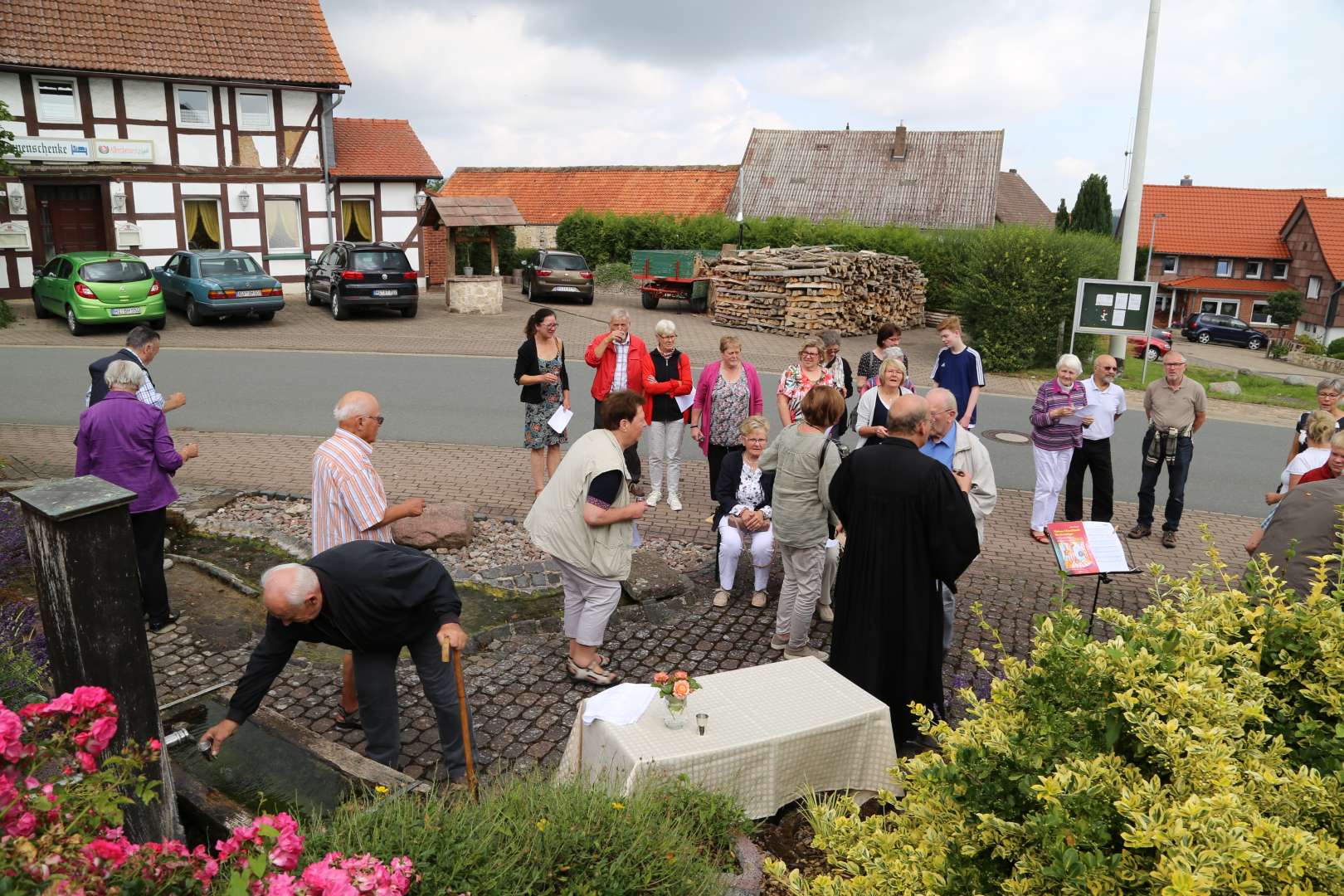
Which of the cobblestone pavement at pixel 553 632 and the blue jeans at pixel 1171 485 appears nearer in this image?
the cobblestone pavement at pixel 553 632

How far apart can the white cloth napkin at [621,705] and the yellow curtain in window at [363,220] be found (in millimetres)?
27705

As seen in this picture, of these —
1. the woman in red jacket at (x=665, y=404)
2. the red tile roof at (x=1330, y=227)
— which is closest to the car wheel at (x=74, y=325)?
the woman in red jacket at (x=665, y=404)

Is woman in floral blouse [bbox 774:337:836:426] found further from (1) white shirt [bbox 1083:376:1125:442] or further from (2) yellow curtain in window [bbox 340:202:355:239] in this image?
(2) yellow curtain in window [bbox 340:202:355:239]

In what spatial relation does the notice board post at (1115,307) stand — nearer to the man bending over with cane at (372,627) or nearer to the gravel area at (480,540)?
the gravel area at (480,540)

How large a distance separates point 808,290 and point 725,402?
53.3ft

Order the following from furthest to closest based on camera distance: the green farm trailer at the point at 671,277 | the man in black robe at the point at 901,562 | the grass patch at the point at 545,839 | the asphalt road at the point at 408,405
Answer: the green farm trailer at the point at 671,277 < the asphalt road at the point at 408,405 < the man in black robe at the point at 901,562 < the grass patch at the point at 545,839

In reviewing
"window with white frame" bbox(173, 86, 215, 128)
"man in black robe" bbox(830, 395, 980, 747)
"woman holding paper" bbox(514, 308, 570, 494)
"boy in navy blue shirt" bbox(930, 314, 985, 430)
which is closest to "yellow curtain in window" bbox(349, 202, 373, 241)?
"window with white frame" bbox(173, 86, 215, 128)

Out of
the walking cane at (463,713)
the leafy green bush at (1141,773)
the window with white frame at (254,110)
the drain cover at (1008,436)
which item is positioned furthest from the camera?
the window with white frame at (254,110)

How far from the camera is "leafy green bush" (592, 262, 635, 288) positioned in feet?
119

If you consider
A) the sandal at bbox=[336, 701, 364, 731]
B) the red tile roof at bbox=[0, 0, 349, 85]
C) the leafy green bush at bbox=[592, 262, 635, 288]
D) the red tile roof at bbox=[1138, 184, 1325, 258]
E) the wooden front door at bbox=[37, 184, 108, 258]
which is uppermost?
the red tile roof at bbox=[0, 0, 349, 85]

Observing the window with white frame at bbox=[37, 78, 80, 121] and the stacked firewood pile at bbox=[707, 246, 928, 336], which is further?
the window with white frame at bbox=[37, 78, 80, 121]

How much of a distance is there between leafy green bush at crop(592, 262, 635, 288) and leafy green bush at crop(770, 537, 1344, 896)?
33.9m

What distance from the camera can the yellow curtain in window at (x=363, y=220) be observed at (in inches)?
1164

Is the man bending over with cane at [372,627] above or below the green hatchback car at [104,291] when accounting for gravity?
below
